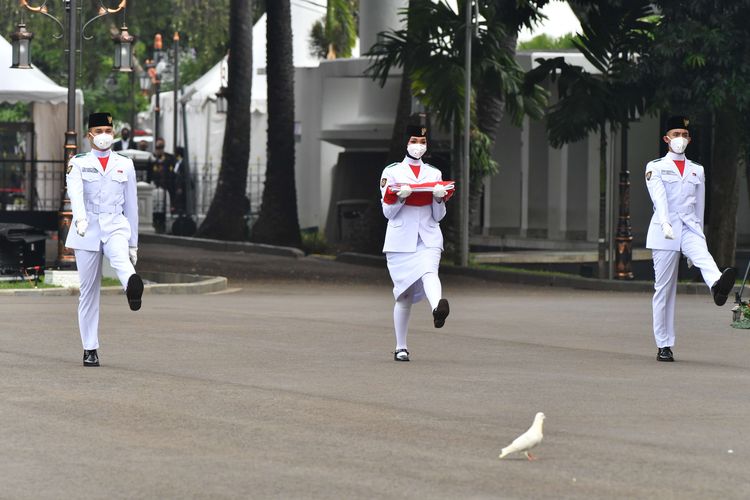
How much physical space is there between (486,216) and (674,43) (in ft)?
52.4

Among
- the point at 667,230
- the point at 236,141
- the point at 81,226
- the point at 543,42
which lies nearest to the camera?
the point at 81,226

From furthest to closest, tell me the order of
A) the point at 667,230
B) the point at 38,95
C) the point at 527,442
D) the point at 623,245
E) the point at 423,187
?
the point at 38,95 < the point at 623,245 < the point at 667,230 < the point at 423,187 < the point at 527,442

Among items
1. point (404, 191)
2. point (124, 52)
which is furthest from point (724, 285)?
point (124, 52)

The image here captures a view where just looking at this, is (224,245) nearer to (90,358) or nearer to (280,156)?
(280,156)

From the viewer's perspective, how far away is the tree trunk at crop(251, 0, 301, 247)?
120 ft

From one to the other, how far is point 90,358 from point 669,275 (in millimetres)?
4870

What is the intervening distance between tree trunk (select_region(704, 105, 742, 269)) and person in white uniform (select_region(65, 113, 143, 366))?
15842 millimetres

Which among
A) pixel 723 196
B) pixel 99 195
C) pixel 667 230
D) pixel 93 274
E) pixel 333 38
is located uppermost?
pixel 333 38

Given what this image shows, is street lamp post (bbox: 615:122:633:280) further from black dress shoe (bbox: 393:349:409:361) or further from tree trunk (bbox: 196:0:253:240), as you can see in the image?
black dress shoe (bbox: 393:349:409:361)

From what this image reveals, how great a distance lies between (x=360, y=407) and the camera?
11352 millimetres

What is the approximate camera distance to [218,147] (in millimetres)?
50156

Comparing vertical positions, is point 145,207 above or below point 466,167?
below

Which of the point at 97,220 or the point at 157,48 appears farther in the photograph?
the point at 157,48

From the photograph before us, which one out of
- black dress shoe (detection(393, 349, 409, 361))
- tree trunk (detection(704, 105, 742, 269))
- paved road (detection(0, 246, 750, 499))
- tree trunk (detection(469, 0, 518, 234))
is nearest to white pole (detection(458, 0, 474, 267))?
tree trunk (detection(469, 0, 518, 234))
